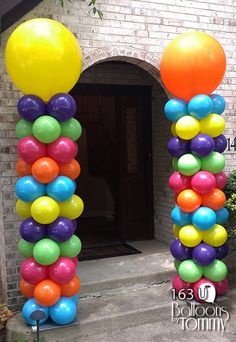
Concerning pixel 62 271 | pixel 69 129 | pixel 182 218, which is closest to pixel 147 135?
pixel 182 218

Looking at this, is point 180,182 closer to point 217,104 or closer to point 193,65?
point 217,104

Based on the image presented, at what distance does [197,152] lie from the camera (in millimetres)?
3734

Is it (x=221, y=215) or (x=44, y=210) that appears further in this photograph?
Result: (x=221, y=215)

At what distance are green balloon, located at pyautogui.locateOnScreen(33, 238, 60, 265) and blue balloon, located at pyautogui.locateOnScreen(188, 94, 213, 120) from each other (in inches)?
65.9

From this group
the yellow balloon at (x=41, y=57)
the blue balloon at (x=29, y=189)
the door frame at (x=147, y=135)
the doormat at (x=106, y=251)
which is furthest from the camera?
the door frame at (x=147, y=135)

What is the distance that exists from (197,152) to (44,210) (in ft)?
4.78

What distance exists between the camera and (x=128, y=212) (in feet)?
19.4

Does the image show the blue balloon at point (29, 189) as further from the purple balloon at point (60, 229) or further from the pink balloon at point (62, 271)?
the pink balloon at point (62, 271)

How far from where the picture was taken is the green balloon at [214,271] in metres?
3.91

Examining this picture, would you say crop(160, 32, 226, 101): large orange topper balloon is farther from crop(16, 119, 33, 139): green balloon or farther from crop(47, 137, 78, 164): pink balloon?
crop(16, 119, 33, 139): green balloon

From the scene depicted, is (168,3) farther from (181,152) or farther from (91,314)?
(91,314)

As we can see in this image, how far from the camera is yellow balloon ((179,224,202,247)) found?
3.84m

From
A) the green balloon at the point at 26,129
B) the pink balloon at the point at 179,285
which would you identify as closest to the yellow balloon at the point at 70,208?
the green balloon at the point at 26,129

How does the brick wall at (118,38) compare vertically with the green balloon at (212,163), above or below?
above
